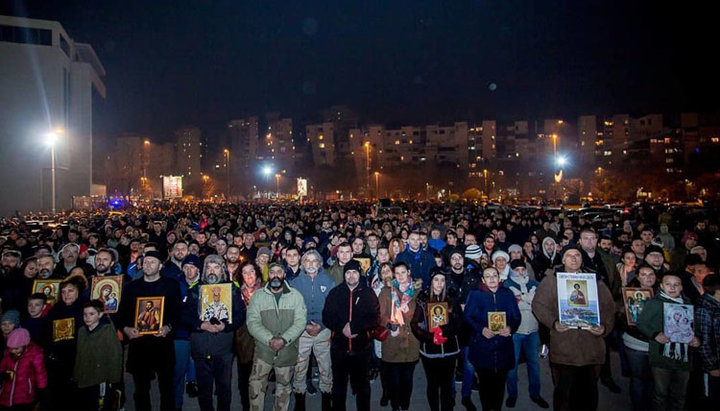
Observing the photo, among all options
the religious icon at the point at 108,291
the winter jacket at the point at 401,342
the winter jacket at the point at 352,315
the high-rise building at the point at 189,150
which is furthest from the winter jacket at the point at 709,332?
the high-rise building at the point at 189,150

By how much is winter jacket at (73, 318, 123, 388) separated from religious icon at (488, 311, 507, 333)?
4.59 meters

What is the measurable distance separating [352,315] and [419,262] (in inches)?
133

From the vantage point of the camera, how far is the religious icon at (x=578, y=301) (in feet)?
17.5

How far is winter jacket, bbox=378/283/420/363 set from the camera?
5.96 m

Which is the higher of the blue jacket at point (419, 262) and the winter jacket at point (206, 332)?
the blue jacket at point (419, 262)

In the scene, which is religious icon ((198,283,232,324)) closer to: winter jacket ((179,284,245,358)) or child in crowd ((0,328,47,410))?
winter jacket ((179,284,245,358))

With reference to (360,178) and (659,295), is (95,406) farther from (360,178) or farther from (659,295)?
(360,178)

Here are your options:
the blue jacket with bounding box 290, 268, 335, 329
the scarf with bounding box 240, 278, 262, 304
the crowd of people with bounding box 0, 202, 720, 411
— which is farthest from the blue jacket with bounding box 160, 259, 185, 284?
the blue jacket with bounding box 290, 268, 335, 329

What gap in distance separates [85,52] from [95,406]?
75349mm

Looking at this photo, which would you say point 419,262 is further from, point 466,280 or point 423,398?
point 423,398

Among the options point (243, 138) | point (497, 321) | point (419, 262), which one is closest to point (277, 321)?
point (497, 321)

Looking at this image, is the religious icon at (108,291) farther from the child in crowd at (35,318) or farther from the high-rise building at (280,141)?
the high-rise building at (280,141)

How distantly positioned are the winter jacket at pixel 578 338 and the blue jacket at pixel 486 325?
1.24 ft

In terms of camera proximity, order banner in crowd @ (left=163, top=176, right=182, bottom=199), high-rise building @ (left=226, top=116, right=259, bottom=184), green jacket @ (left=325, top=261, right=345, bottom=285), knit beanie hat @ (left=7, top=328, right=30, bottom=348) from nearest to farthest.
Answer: knit beanie hat @ (left=7, top=328, right=30, bottom=348) < green jacket @ (left=325, top=261, right=345, bottom=285) < banner in crowd @ (left=163, top=176, right=182, bottom=199) < high-rise building @ (left=226, top=116, right=259, bottom=184)
